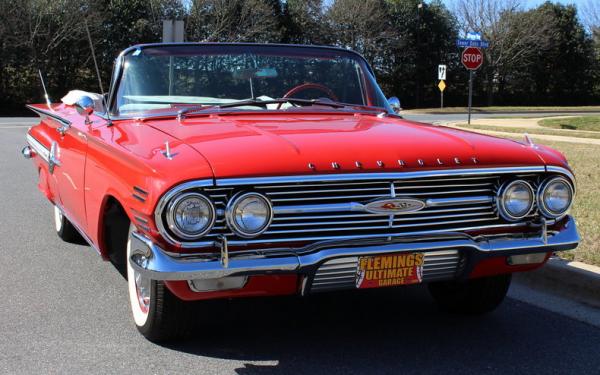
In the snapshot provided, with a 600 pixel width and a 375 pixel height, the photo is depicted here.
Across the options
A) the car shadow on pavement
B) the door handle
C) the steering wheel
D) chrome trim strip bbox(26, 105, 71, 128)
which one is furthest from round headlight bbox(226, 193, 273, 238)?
the door handle

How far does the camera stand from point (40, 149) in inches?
229

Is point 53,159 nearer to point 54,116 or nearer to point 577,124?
point 54,116

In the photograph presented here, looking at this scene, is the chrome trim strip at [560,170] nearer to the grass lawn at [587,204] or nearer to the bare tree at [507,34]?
the grass lawn at [587,204]

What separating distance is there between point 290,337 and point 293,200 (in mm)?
1055

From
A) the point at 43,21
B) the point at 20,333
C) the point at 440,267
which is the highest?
the point at 43,21

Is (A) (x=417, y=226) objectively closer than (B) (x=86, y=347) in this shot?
Yes

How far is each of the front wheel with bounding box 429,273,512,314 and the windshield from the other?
1384 mm

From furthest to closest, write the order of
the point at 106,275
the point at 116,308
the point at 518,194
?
the point at 106,275 → the point at 116,308 → the point at 518,194

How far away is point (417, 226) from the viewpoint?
3.37m

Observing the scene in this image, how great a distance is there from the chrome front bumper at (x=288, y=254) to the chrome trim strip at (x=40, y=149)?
2520mm

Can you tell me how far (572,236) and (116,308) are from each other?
2700 mm

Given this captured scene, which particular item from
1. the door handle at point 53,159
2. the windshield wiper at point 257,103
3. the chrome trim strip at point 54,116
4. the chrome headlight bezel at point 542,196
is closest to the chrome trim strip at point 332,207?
the chrome headlight bezel at point 542,196

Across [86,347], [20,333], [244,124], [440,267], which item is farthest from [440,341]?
[20,333]

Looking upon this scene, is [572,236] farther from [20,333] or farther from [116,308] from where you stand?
[20,333]
